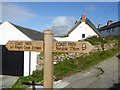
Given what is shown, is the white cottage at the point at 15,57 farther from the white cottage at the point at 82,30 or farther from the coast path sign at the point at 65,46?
the white cottage at the point at 82,30

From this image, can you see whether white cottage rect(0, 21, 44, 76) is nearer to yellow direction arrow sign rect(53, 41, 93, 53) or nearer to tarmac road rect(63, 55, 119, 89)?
tarmac road rect(63, 55, 119, 89)

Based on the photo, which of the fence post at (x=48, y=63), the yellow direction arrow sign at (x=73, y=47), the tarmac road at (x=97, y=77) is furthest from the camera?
the tarmac road at (x=97, y=77)

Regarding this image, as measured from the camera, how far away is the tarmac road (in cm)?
1288

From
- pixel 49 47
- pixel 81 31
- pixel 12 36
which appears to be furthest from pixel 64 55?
pixel 81 31

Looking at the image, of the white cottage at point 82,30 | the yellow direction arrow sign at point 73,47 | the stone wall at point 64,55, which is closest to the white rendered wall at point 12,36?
the stone wall at point 64,55

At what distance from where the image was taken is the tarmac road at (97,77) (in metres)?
12.9

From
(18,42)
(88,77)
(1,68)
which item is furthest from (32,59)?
(18,42)

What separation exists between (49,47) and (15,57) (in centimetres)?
1519

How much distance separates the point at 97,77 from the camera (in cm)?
1495

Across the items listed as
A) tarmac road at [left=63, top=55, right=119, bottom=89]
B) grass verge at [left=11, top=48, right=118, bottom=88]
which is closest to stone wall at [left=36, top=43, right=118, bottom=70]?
grass verge at [left=11, top=48, right=118, bottom=88]

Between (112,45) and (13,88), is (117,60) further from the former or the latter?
(13,88)

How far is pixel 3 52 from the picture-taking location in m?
19.4

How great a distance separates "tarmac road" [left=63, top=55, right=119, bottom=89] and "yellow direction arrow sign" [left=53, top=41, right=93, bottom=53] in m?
8.21

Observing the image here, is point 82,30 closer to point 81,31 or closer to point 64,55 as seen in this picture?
point 81,31
